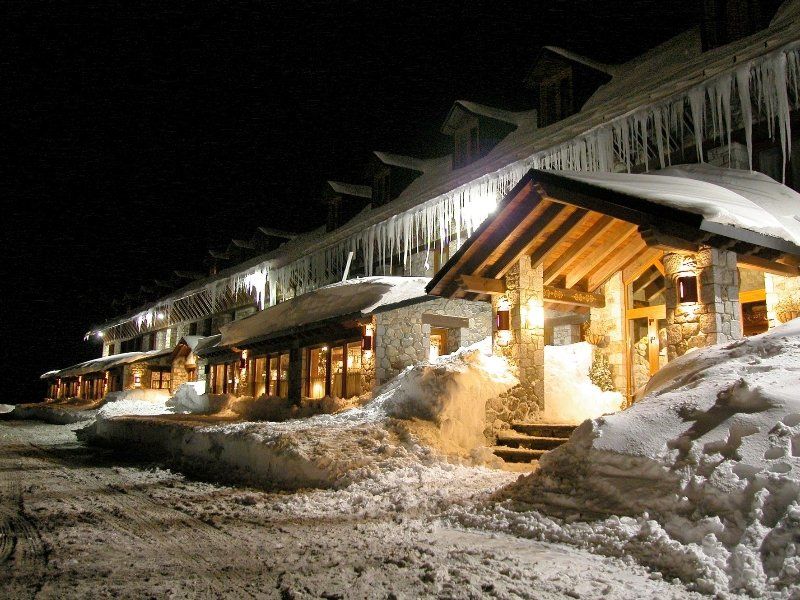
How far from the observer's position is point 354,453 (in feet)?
25.5

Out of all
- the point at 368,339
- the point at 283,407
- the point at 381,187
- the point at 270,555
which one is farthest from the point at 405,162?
the point at 270,555

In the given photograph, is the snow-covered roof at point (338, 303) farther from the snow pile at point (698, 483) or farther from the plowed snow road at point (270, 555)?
the snow pile at point (698, 483)

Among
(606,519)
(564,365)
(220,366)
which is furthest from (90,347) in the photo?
(606,519)

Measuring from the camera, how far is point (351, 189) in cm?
2347

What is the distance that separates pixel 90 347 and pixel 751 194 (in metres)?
74.2

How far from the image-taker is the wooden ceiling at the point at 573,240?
7996mm

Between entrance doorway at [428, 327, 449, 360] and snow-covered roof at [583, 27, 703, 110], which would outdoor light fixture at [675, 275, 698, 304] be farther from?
entrance doorway at [428, 327, 449, 360]

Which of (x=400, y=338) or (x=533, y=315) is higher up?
(x=533, y=315)

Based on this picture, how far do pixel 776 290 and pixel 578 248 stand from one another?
3.53m

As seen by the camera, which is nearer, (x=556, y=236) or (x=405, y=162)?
(x=556, y=236)

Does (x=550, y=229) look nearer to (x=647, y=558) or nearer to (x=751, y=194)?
(x=751, y=194)

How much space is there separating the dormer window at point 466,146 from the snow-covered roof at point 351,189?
636 centimetres

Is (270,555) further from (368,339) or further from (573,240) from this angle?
(368,339)

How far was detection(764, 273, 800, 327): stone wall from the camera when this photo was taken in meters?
9.37
